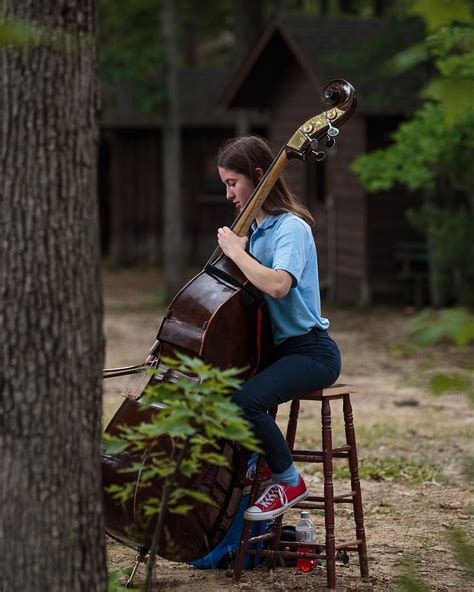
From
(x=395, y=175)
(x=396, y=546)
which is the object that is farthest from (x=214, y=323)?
(x=395, y=175)

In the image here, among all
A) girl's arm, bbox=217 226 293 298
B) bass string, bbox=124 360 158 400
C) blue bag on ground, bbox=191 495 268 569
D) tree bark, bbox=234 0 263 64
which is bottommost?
blue bag on ground, bbox=191 495 268 569

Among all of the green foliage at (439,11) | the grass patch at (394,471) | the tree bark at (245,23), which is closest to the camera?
the green foliage at (439,11)

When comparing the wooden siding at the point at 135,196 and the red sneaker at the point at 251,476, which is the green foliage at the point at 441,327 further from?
the wooden siding at the point at 135,196

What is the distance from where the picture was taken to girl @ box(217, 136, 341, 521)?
4.77 meters

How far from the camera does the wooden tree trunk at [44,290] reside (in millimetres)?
3408

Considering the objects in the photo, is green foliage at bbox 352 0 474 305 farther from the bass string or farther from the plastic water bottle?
the bass string

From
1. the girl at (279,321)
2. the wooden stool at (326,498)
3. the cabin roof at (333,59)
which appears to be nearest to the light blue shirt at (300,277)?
the girl at (279,321)

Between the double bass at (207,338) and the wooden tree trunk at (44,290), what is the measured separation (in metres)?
1.13

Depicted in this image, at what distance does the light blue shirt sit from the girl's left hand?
145 mm

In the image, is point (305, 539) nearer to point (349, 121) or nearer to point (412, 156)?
point (412, 156)

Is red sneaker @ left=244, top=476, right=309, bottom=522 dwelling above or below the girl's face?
below

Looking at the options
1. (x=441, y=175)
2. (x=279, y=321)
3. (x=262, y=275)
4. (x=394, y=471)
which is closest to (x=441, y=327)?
(x=262, y=275)

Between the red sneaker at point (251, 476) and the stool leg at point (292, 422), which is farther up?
the stool leg at point (292, 422)

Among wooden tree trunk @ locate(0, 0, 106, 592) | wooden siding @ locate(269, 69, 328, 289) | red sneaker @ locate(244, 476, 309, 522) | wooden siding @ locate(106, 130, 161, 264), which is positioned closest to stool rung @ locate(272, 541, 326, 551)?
red sneaker @ locate(244, 476, 309, 522)
